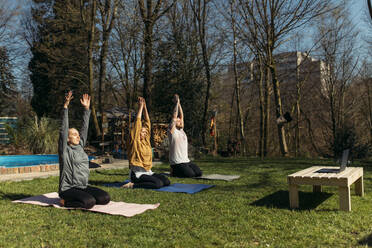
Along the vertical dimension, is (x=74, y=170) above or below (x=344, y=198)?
above

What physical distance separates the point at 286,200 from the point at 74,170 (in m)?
3.45

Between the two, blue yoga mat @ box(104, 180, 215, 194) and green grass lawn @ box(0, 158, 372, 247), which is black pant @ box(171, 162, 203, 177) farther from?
green grass lawn @ box(0, 158, 372, 247)

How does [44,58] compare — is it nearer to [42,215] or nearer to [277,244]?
[42,215]

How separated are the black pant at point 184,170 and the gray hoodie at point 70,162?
3.43 meters

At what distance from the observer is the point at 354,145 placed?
14.1 metres

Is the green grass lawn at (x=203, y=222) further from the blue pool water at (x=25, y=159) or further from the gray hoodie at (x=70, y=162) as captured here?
the blue pool water at (x=25, y=159)

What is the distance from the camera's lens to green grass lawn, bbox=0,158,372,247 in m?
3.73

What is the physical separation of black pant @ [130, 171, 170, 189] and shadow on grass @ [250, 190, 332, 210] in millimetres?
2197

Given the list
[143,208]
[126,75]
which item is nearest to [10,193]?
[143,208]

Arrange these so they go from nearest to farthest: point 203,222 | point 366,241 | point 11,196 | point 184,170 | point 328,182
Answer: point 366,241 < point 203,222 < point 328,182 < point 11,196 < point 184,170

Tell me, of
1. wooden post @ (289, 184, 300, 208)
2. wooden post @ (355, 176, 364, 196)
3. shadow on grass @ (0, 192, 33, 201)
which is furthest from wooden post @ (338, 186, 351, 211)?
shadow on grass @ (0, 192, 33, 201)

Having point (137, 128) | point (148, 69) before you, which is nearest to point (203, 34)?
point (148, 69)

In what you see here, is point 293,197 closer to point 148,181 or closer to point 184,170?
point 148,181

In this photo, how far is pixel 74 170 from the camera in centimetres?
540
